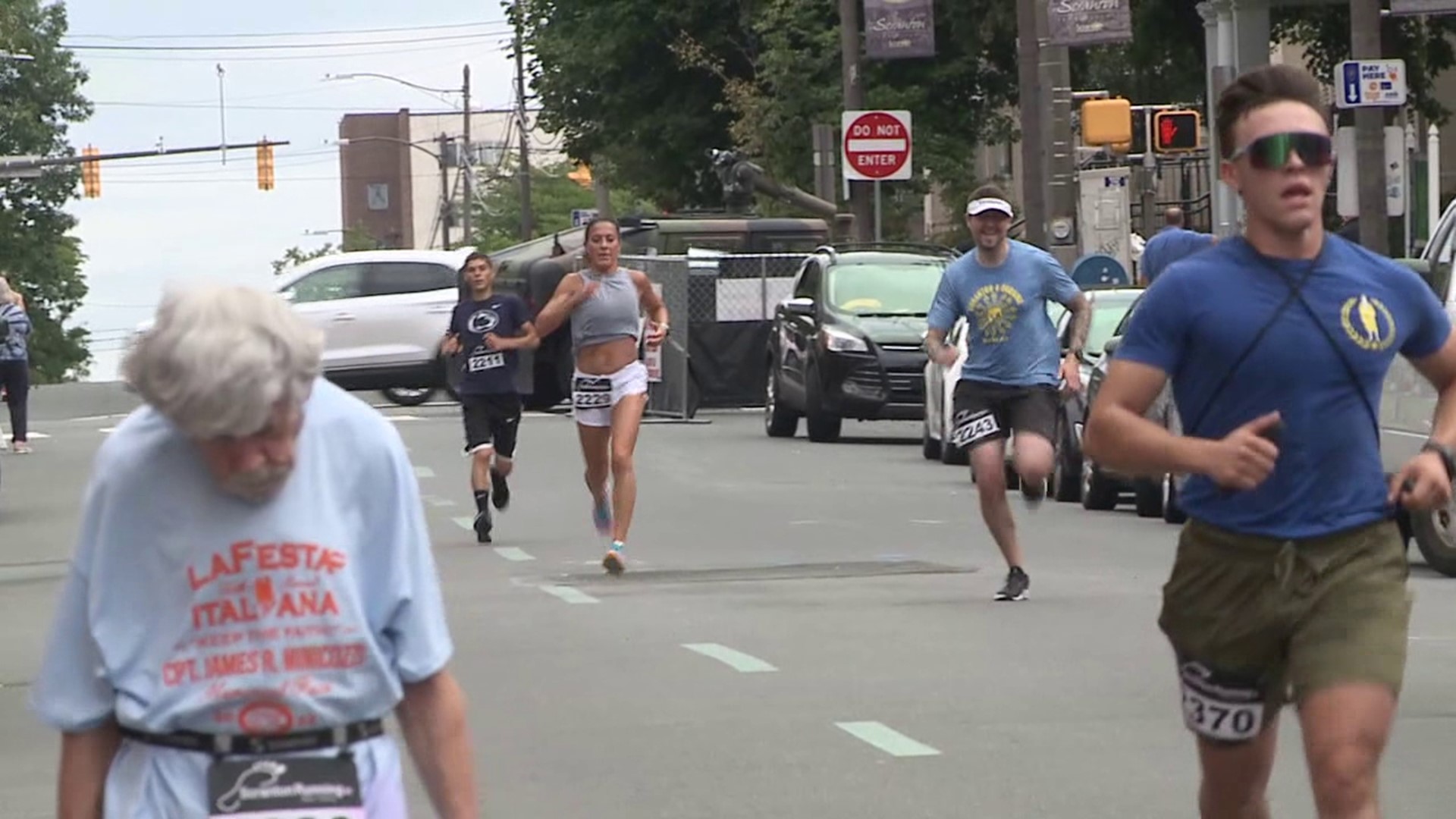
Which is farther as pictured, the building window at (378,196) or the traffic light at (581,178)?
the building window at (378,196)

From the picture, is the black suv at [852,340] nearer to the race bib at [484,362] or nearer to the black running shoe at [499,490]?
the black running shoe at [499,490]

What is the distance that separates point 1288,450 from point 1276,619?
321 millimetres

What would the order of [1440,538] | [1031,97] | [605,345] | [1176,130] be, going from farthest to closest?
[1031,97] → [1176,130] → [605,345] → [1440,538]

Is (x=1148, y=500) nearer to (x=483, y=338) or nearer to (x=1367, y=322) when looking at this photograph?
(x=483, y=338)

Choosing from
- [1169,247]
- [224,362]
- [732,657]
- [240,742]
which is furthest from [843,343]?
[224,362]

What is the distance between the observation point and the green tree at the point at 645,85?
57.9 meters

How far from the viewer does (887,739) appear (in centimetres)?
995

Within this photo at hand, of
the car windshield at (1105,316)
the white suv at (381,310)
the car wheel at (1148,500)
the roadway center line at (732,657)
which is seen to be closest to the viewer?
the roadway center line at (732,657)

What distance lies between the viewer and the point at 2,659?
526 inches

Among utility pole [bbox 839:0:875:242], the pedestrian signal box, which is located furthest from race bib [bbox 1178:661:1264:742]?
utility pole [bbox 839:0:875:242]

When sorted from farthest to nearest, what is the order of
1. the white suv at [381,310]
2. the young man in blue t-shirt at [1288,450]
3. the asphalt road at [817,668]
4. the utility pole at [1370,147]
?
the white suv at [381,310] < the utility pole at [1370,147] < the asphalt road at [817,668] < the young man in blue t-shirt at [1288,450]

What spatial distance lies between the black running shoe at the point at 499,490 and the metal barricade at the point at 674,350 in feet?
47.8

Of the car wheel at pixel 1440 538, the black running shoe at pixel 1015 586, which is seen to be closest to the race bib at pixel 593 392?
the black running shoe at pixel 1015 586

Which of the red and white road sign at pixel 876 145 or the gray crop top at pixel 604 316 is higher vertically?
the red and white road sign at pixel 876 145
